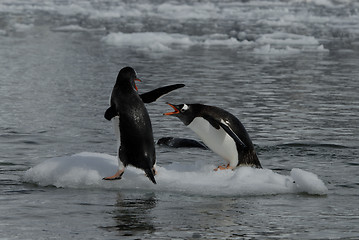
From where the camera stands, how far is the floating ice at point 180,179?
690 cm

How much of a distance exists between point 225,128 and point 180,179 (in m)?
0.80

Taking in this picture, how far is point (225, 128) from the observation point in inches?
301

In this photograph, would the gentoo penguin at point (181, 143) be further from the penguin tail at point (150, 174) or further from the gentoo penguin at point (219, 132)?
the penguin tail at point (150, 174)

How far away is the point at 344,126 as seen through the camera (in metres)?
11.3

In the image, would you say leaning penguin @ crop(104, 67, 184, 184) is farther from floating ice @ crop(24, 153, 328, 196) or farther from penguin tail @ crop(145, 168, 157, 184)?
floating ice @ crop(24, 153, 328, 196)

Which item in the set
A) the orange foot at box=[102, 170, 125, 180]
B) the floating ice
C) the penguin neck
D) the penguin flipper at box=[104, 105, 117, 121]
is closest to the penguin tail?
the floating ice

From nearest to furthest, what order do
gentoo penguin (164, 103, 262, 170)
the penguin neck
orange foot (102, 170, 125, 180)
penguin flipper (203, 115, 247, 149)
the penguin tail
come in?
the penguin tail < orange foot (102, 170, 125, 180) < the penguin neck < penguin flipper (203, 115, 247, 149) < gentoo penguin (164, 103, 262, 170)

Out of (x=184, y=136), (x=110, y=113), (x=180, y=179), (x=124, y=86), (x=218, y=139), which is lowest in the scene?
(x=184, y=136)

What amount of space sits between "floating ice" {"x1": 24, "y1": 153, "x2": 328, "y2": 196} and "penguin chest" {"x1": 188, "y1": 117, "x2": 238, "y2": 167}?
1.24 ft

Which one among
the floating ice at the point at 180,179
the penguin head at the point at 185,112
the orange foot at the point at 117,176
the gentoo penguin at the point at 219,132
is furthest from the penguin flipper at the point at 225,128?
the orange foot at the point at 117,176

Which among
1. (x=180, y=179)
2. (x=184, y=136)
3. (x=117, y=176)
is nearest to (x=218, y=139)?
(x=180, y=179)

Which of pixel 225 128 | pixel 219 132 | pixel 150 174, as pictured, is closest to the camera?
pixel 150 174

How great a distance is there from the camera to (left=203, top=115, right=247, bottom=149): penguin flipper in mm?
7480

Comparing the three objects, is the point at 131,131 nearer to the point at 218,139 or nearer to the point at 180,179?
the point at 180,179
